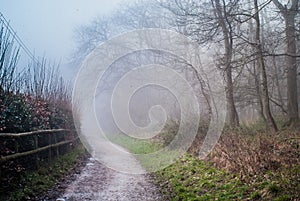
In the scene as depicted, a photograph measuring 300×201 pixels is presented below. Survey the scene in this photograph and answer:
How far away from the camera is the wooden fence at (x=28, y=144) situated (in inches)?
289

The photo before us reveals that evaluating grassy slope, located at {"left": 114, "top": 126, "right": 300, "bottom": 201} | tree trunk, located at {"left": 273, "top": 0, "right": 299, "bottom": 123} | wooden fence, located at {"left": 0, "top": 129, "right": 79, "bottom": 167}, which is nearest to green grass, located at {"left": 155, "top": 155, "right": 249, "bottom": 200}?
grassy slope, located at {"left": 114, "top": 126, "right": 300, "bottom": 201}

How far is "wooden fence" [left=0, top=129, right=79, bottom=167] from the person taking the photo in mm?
7348

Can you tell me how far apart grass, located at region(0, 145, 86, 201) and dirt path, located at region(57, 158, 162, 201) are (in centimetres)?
55

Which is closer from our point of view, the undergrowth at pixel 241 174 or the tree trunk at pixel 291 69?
the undergrowth at pixel 241 174

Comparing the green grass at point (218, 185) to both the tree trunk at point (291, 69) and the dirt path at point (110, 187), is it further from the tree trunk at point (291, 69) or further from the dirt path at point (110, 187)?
the tree trunk at point (291, 69)

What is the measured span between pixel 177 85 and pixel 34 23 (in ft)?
49.6

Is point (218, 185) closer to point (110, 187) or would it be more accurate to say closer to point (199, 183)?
point (199, 183)

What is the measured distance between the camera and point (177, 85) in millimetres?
19859

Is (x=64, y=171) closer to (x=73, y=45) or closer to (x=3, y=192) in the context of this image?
(x=3, y=192)

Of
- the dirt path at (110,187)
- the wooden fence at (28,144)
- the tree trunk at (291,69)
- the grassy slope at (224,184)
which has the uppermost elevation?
the tree trunk at (291,69)

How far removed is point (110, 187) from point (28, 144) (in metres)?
2.66

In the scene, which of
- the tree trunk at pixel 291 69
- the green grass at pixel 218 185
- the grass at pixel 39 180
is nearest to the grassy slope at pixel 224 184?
the green grass at pixel 218 185

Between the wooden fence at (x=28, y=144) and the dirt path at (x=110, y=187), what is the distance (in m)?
1.40

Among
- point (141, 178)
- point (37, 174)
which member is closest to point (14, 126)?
point (37, 174)
